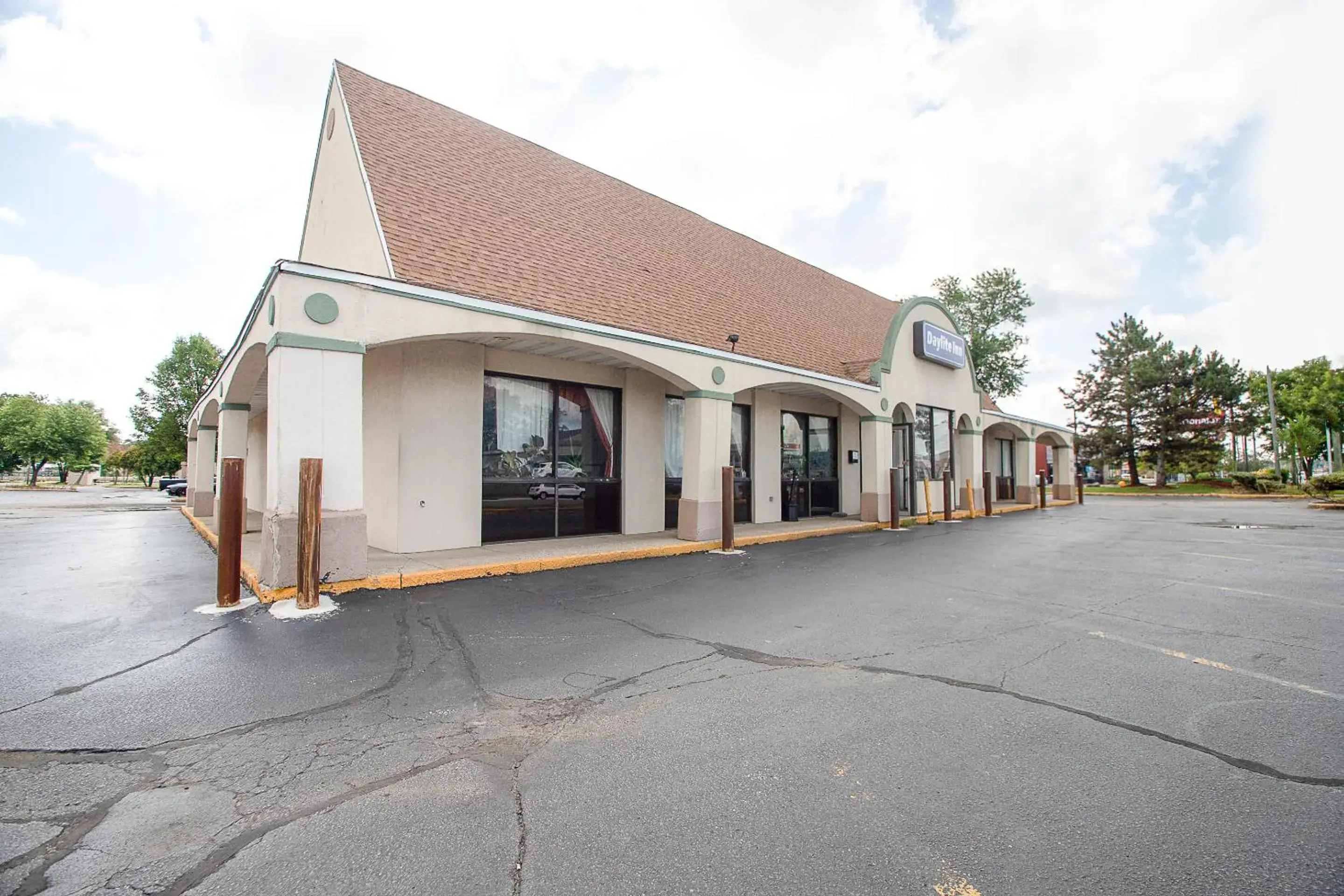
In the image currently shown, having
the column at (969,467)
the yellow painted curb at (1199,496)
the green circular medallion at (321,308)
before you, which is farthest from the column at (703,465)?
the yellow painted curb at (1199,496)

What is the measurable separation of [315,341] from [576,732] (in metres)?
5.96

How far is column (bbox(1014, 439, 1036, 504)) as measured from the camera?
25141mm

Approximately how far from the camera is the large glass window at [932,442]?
18.5 metres

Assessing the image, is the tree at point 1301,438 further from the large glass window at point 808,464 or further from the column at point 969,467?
the large glass window at point 808,464

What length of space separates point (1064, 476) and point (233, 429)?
1263 inches

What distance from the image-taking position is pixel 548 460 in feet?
38.2

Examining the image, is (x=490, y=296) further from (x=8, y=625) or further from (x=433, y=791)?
(x=433, y=791)

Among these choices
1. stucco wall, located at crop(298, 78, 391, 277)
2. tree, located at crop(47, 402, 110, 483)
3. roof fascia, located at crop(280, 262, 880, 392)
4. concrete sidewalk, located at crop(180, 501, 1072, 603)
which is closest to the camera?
roof fascia, located at crop(280, 262, 880, 392)

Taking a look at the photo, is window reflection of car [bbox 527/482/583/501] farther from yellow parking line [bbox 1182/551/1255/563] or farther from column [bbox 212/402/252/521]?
yellow parking line [bbox 1182/551/1255/563]

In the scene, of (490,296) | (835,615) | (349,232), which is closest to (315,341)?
(490,296)

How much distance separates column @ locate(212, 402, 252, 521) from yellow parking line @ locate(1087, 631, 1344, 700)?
15412 millimetres

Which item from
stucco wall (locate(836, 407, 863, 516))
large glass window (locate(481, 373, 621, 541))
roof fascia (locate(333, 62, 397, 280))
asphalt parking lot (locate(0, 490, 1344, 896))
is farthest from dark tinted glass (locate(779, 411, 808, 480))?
roof fascia (locate(333, 62, 397, 280))

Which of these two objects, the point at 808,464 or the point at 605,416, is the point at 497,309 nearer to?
the point at 605,416

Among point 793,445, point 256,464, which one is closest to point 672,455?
point 793,445
